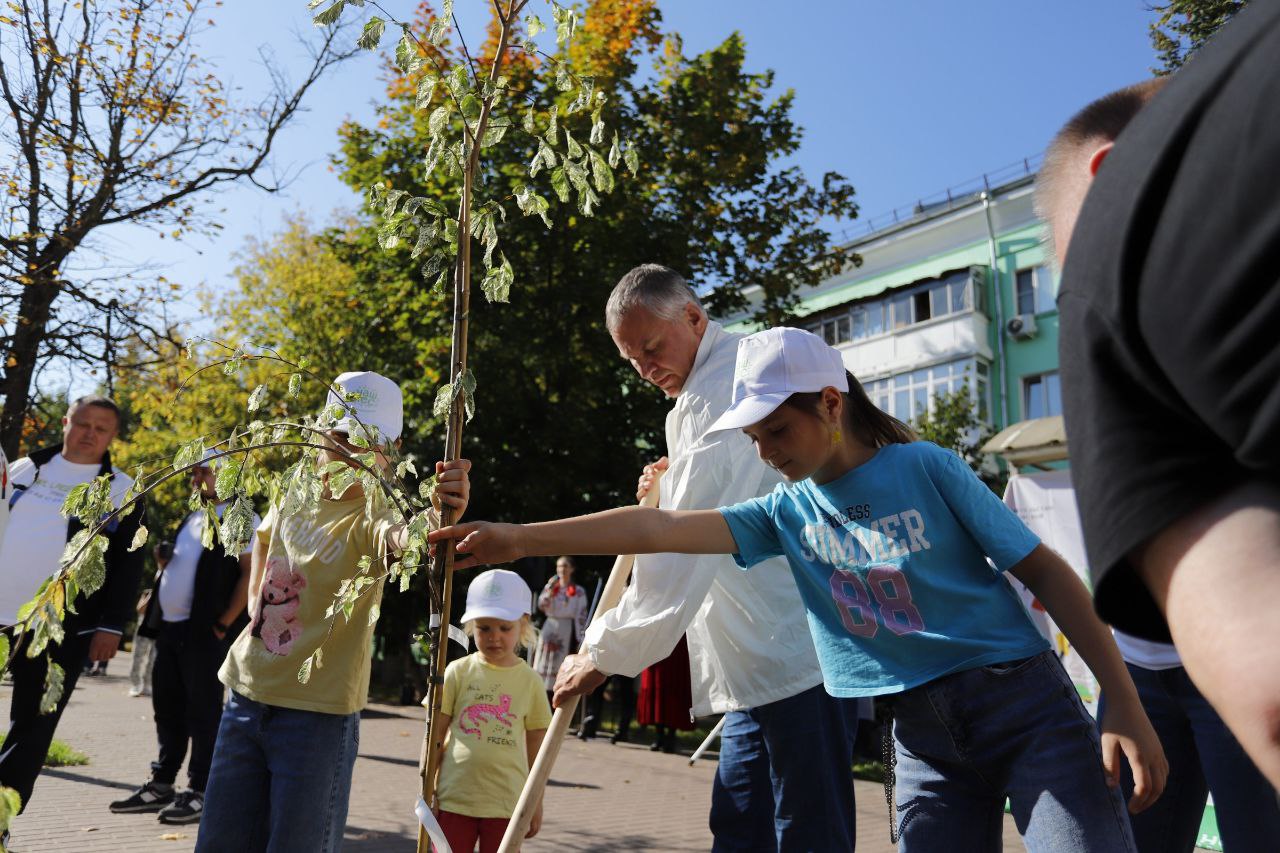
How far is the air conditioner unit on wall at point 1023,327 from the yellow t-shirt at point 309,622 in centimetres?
2886

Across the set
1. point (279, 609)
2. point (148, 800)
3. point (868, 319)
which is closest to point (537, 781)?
point (279, 609)

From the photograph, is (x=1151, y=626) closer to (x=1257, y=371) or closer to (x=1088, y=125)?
(x=1257, y=371)

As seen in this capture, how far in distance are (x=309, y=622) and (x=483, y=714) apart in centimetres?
163

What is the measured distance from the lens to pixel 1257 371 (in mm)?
681

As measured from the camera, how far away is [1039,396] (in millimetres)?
30250

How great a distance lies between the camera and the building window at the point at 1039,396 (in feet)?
97.8

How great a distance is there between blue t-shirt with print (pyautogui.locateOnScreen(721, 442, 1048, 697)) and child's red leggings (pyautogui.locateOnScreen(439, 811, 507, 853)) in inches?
92.6

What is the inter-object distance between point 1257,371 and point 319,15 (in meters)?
2.00

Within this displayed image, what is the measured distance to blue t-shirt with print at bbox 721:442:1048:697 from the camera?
2373 mm

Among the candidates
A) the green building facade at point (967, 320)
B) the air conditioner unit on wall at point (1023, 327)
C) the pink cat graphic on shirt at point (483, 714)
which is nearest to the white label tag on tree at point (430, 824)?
the pink cat graphic on shirt at point (483, 714)

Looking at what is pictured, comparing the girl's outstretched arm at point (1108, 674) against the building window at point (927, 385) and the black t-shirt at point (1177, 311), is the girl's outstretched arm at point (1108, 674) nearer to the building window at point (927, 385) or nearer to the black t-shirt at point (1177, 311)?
the black t-shirt at point (1177, 311)

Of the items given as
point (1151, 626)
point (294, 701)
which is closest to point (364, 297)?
point (294, 701)

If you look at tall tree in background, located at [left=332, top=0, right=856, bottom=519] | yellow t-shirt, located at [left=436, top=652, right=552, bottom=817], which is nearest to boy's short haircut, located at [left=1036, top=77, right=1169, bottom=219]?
yellow t-shirt, located at [left=436, top=652, right=552, bottom=817]

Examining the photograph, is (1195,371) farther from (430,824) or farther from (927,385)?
(927,385)
